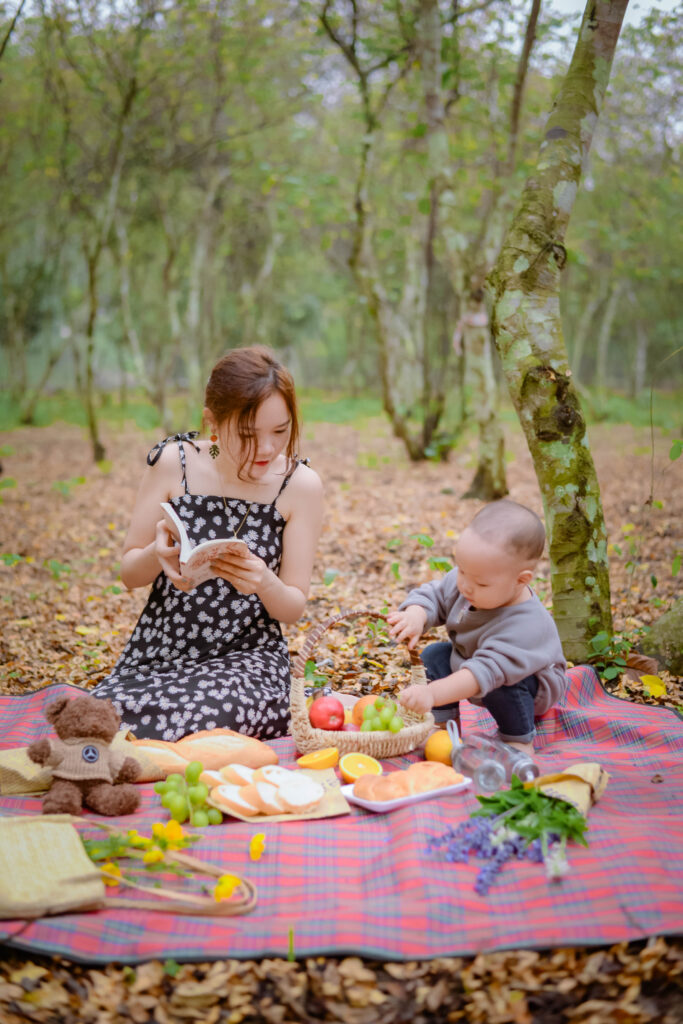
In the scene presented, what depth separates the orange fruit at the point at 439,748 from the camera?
10.0 ft

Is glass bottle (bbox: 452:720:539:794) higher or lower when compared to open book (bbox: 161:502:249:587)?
lower

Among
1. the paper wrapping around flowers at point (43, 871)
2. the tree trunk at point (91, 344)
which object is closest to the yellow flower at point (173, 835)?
the paper wrapping around flowers at point (43, 871)

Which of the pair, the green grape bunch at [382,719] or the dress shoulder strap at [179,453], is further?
the dress shoulder strap at [179,453]

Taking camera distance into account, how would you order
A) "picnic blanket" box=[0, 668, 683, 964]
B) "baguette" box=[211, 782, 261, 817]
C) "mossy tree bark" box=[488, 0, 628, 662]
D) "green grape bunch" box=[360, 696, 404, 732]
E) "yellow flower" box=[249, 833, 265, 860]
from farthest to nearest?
"mossy tree bark" box=[488, 0, 628, 662] < "green grape bunch" box=[360, 696, 404, 732] < "baguette" box=[211, 782, 261, 817] < "yellow flower" box=[249, 833, 265, 860] < "picnic blanket" box=[0, 668, 683, 964]

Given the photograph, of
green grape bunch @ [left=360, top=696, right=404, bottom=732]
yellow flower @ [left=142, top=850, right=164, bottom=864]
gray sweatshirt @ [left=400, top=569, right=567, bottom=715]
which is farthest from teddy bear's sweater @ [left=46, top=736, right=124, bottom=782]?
gray sweatshirt @ [left=400, top=569, right=567, bottom=715]

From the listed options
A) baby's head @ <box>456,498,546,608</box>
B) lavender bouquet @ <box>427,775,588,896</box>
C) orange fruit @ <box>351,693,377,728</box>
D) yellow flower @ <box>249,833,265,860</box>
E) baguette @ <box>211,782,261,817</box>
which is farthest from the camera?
orange fruit @ <box>351,693,377,728</box>

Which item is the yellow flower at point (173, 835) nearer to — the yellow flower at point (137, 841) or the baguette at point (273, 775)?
the yellow flower at point (137, 841)

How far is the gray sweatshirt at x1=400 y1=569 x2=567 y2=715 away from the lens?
2.97 metres

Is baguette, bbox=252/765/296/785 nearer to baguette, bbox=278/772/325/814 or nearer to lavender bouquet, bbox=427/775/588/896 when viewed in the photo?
baguette, bbox=278/772/325/814

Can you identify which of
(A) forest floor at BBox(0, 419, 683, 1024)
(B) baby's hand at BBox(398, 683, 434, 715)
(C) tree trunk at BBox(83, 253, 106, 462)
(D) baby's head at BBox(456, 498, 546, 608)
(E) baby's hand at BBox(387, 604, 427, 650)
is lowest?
(A) forest floor at BBox(0, 419, 683, 1024)

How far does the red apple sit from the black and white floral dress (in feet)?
A: 0.83

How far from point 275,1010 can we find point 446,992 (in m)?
0.45

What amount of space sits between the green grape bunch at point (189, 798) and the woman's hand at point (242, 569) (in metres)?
0.72

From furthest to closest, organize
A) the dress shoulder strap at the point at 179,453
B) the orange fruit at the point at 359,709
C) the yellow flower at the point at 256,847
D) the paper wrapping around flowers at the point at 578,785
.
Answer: the dress shoulder strap at the point at 179,453
the orange fruit at the point at 359,709
the paper wrapping around flowers at the point at 578,785
the yellow flower at the point at 256,847
